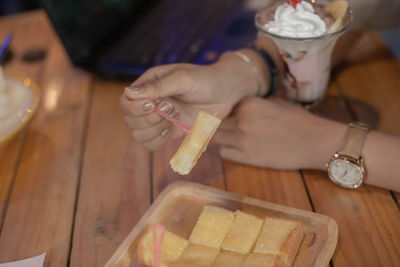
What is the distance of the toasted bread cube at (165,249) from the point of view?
0.73m

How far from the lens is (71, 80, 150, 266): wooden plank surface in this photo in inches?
32.2

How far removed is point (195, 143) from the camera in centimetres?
75

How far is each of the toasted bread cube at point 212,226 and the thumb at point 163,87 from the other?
24 cm

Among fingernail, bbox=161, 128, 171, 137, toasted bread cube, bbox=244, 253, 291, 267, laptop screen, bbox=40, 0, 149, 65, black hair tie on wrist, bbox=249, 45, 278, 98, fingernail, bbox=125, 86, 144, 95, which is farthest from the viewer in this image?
laptop screen, bbox=40, 0, 149, 65

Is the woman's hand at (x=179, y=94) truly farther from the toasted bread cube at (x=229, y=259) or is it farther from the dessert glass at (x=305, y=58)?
the toasted bread cube at (x=229, y=259)

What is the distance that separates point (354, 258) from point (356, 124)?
281 mm

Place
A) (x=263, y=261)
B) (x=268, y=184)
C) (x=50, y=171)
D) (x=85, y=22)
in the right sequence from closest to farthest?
(x=263, y=261), (x=268, y=184), (x=50, y=171), (x=85, y=22)

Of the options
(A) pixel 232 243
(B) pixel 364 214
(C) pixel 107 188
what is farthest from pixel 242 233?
(C) pixel 107 188

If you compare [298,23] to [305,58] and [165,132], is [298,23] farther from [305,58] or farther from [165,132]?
[165,132]

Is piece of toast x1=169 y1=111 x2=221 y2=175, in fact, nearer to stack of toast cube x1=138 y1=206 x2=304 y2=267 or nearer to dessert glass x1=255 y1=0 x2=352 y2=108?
stack of toast cube x1=138 y1=206 x2=304 y2=267

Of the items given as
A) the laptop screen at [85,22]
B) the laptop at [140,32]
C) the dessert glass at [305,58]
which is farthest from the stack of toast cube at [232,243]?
the laptop screen at [85,22]

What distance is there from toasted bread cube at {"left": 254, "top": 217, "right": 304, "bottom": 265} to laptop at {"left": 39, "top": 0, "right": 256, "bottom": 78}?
0.62 metres

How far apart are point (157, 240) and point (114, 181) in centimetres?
27

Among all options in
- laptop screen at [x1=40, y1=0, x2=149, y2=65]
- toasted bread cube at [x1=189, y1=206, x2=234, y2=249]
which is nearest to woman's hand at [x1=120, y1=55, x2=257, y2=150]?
toasted bread cube at [x1=189, y1=206, x2=234, y2=249]
